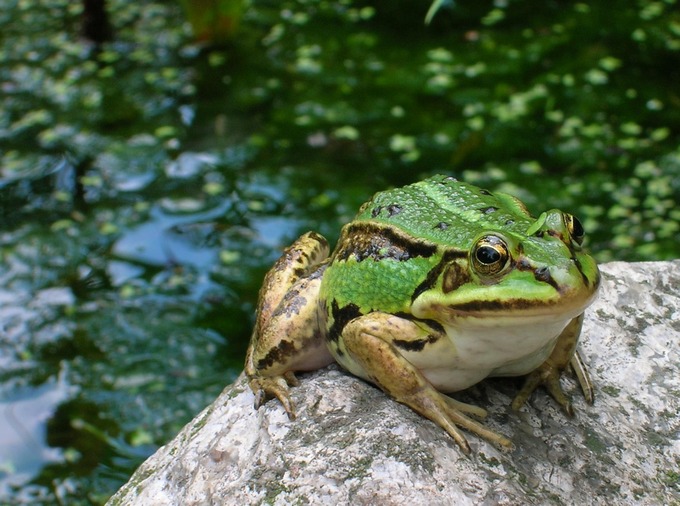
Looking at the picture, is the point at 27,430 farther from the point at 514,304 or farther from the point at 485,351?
the point at 514,304

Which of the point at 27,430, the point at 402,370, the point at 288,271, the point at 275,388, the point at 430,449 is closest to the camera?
the point at 430,449

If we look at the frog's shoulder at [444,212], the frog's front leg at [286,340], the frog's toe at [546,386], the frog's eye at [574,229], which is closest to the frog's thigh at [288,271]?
the frog's front leg at [286,340]

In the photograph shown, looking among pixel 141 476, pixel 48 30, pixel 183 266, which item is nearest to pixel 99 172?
pixel 183 266

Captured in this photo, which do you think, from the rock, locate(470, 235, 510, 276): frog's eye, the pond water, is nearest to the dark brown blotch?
the rock

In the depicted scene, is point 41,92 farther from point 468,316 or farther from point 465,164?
point 468,316

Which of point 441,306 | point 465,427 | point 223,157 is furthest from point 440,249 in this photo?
point 223,157
